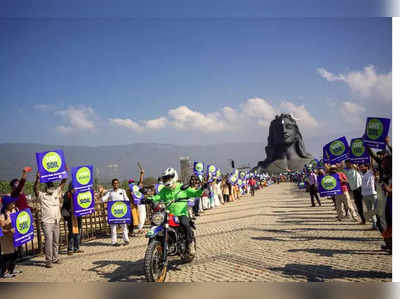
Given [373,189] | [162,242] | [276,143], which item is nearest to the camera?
[162,242]

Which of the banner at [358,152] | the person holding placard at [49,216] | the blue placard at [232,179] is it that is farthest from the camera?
the blue placard at [232,179]

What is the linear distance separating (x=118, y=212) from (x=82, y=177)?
133cm

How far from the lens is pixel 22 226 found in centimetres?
617

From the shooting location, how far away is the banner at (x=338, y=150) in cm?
917

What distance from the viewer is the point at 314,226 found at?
9.48 metres

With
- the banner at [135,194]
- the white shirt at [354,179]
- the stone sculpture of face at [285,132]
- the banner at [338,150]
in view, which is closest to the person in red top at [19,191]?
the banner at [135,194]

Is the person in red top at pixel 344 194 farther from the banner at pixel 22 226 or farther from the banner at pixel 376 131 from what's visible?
the banner at pixel 22 226

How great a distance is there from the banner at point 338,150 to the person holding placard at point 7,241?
26.7 feet

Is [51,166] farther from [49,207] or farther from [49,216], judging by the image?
[49,216]

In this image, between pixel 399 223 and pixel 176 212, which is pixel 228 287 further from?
pixel 399 223

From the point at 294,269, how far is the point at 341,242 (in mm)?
2287

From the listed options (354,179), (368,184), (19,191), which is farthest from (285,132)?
(19,191)

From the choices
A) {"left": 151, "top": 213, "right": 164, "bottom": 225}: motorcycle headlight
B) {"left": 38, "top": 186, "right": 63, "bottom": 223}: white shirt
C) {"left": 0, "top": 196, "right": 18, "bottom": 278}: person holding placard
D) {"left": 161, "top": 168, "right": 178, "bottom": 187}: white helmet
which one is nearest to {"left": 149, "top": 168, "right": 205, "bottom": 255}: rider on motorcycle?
{"left": 161, "top": 168, "right": 178, "bottom": 187}: white helmet

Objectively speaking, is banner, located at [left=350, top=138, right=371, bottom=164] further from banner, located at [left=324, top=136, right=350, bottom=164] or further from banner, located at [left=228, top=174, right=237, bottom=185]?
banner, located at [left=228, top=174, right=237, bottom=185]
